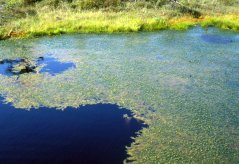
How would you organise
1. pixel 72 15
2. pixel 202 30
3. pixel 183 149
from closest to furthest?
pixel 183 149 → pixel 202 30 → pixel 72 15

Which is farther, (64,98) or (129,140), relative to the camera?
(64,98)

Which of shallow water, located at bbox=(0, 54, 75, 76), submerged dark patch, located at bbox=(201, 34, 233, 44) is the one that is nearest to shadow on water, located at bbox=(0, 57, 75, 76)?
shallow water, located at bbox=(0, 54, 75, 76)

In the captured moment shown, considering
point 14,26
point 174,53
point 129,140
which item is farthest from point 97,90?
point 14,26

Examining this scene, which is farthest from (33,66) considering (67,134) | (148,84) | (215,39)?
(215,39)

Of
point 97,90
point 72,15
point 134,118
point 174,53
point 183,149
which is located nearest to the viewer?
point 183,149

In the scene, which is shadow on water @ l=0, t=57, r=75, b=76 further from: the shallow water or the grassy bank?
the grassy bank

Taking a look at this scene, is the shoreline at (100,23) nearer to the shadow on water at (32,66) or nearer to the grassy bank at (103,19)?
Result: the grassy bank at (103,19)

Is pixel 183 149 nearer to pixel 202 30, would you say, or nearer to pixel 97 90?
pixel 97 90

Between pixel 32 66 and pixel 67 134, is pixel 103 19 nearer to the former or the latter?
pixel 32 66
